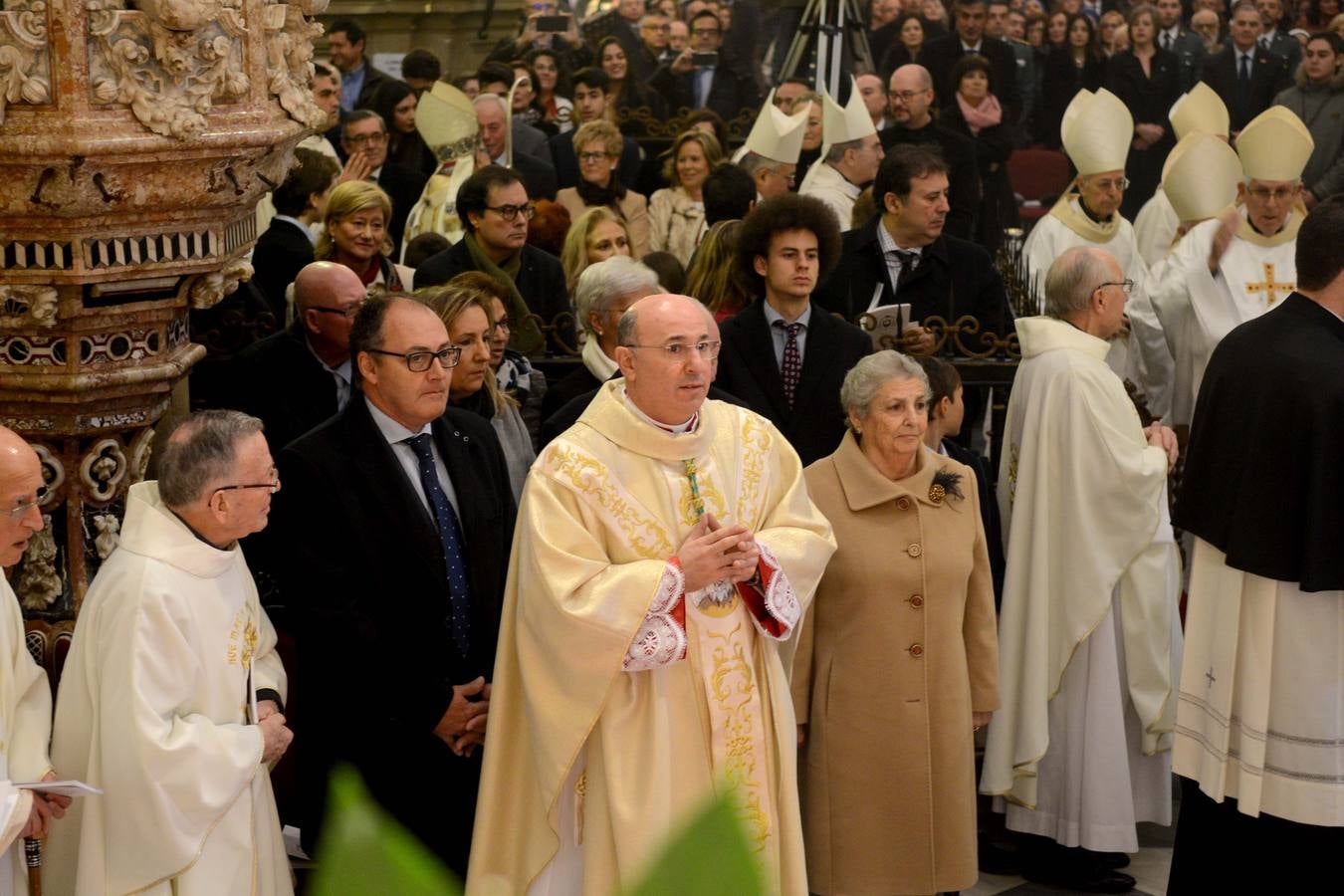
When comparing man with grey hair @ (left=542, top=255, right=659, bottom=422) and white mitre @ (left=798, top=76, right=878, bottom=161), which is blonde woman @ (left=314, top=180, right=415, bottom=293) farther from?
white mitre @ (left=798, top=76, right=878, bottom=161)

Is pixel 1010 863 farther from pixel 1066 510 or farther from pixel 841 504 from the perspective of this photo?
pixel 841 504

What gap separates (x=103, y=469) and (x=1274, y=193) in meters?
5.21

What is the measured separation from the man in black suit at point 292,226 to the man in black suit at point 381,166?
122 cm

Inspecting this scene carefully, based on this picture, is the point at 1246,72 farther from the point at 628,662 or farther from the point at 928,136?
the point at 628,662

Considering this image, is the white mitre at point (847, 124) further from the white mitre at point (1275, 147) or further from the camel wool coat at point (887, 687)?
the camel wool coat at point (887, 687)

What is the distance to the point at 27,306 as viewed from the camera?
387cm

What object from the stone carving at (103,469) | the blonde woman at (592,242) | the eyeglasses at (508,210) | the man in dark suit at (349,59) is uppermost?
the man in dark suit at (349,59)

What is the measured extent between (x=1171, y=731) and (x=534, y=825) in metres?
2.28

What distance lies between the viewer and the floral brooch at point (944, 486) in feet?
15.1

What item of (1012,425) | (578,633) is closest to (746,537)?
(578,633)

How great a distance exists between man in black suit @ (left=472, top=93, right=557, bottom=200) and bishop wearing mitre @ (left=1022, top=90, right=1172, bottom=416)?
237cm

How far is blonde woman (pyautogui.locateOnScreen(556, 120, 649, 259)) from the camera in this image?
27.8 ft

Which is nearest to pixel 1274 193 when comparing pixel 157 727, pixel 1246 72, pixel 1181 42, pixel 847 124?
pixel 847 124

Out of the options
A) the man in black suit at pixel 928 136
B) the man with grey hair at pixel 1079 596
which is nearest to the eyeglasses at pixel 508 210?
the man with grey hair at pixel 1079 596
